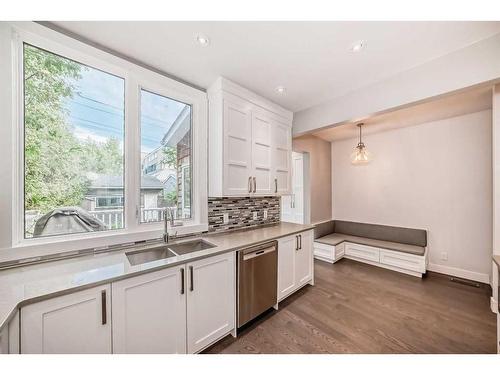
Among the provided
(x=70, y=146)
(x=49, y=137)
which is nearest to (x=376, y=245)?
(x=70, y=146)

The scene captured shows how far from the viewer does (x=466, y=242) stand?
298 cm

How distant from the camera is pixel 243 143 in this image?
2.33 metres

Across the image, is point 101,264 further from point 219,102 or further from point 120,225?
point 219,102

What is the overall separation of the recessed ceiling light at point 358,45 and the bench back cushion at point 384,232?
3.30 meters

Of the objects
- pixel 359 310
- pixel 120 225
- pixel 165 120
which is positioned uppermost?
pixel 165 120

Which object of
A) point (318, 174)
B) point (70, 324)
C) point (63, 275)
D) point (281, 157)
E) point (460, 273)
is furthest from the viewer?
point (318, 174)

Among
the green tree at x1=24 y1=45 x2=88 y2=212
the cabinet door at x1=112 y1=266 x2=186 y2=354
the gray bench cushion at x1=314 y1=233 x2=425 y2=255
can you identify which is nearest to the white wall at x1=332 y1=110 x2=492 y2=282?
the gray bench cushion at x1=314 y1=233 x2=425 y2=255

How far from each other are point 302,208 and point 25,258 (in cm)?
396

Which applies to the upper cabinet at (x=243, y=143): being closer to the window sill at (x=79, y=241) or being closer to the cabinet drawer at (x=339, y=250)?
the window sill at (x=79, y=241)

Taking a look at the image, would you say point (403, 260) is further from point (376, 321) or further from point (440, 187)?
point (376, 321)

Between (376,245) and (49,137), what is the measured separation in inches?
178

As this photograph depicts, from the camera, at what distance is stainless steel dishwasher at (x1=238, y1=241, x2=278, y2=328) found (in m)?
1.82
